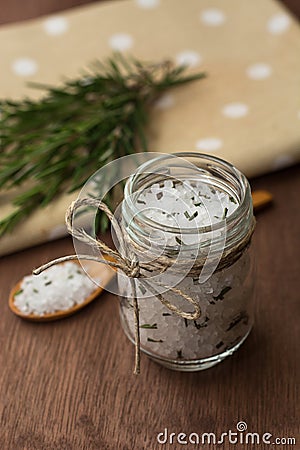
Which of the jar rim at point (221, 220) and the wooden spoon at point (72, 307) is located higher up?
the jar rim at point (221, 220)

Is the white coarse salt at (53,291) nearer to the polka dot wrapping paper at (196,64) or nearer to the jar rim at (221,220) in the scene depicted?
the polka dot wrapping paper at (196,64)

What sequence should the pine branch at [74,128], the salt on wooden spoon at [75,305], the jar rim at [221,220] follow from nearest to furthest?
the jar rim at [221,220] < the salt on wooden spoon at [75,305] < the pine branch at [74,128]

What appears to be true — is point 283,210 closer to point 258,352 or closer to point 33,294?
A: point 258,352

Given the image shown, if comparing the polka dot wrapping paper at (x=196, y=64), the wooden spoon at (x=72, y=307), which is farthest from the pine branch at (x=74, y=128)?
the wooden spoon at (x=72, y=307)

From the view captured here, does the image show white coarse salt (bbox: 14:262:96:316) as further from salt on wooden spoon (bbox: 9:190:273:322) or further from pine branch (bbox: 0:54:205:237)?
pine branch (bbox: 0:54:205:237)

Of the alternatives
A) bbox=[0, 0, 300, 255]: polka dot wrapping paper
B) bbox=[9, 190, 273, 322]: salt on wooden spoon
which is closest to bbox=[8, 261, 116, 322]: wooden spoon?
bbox=[9, 190, 273, 322]: salt on wooden spoon

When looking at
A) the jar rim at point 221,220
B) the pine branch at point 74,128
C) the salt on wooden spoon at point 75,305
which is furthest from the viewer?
the pine branch at point 74,128

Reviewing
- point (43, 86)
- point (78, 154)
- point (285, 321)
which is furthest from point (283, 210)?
point (43, 86)
